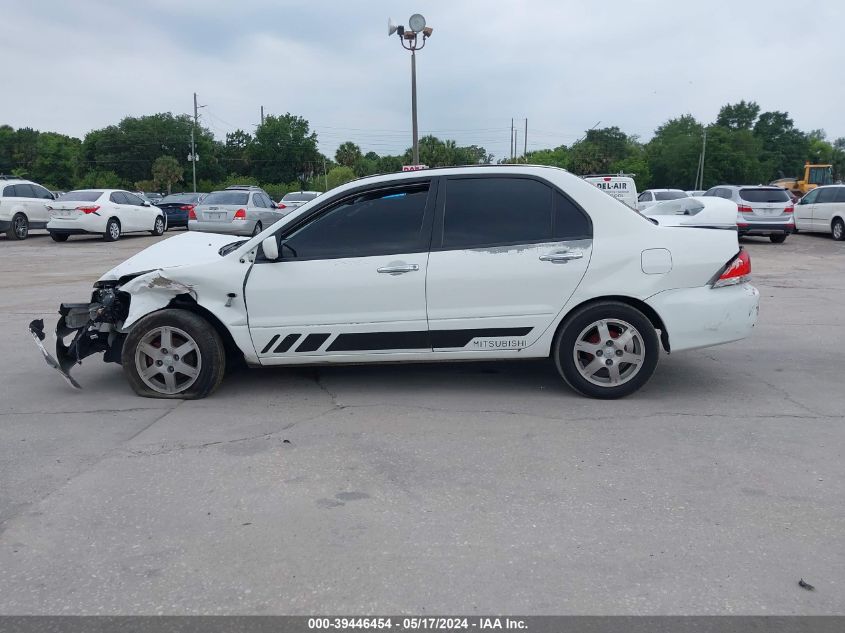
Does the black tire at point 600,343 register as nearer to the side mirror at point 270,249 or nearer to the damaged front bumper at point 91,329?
the side mirror at point 270,249

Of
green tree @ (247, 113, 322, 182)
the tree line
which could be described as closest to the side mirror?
the tree line

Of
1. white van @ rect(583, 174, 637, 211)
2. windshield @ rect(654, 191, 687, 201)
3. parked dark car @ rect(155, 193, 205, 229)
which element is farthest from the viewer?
parked dark car @ rect(155, 193, 205, 229)

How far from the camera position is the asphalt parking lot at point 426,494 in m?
3.19

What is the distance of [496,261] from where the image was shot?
5.67 metres

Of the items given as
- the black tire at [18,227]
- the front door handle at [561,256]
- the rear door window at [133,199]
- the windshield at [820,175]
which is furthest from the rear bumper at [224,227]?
the windshield at [820,175]

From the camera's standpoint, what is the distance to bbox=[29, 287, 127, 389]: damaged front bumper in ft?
19.5

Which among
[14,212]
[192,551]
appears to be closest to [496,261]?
[192,551]

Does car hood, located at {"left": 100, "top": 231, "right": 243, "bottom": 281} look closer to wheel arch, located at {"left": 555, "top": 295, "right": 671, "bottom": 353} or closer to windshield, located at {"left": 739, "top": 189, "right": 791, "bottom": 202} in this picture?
wheel arch, located at {"left": 555, "top": 295, "right": 671, "bottom": 353}

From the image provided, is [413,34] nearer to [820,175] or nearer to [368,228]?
[368,228]

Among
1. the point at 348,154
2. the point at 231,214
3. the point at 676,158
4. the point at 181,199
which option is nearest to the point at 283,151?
the point at 348,154

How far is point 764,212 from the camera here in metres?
21.1

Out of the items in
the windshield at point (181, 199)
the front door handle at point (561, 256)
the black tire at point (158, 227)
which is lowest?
the black tire at point (158, 227)

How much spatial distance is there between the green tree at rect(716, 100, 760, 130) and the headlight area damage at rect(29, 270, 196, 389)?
10810 centimetres

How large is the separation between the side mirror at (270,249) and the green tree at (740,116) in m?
108
